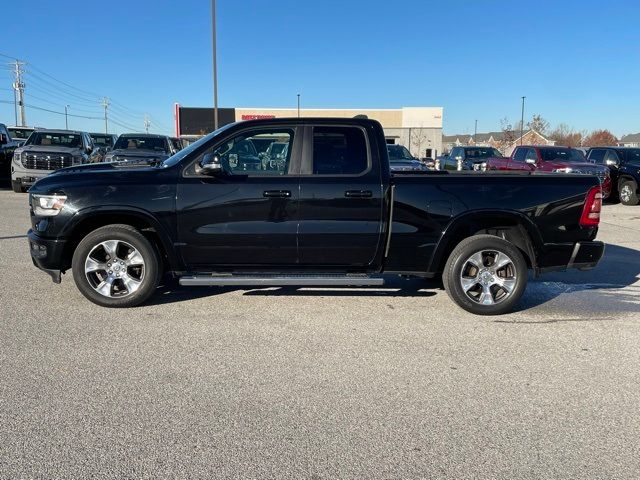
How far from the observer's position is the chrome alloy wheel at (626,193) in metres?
16.3

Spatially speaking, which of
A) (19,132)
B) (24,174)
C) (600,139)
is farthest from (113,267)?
(600,139)

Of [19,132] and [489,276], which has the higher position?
[19,132]

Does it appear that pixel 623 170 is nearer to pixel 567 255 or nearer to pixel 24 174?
pixel 567 255

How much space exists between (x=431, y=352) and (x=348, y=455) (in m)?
1.67

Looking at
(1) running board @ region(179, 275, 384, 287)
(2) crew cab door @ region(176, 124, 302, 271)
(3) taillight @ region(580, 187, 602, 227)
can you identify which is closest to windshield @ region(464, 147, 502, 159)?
(3) taillight @ region(580, 187, 602, 227)

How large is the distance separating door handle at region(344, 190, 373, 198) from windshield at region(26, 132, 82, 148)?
13.8 metres

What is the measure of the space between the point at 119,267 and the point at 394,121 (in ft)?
180

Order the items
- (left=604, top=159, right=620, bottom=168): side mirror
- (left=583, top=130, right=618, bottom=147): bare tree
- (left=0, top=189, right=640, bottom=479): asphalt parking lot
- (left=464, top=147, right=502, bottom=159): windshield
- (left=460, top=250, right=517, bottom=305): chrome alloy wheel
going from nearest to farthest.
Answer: (left=0, top=189, right=640, bottom=479): asphalt parking lot, (left=460, top=250, right=517, bottom=305): chrome alloy wheel, (left=604, top=159, right=620, bottom=168): side mirror, (left=464, top=147, right=502, bottom=159): windshield, (left=583, top=130, right=618, bottom=147): bare tree

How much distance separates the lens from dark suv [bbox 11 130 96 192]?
15.0 metres

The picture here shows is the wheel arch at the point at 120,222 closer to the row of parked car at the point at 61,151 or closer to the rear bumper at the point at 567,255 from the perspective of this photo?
the rear bumper at the point at 567,255

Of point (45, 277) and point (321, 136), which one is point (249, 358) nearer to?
point (321, 136)

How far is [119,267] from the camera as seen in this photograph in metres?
5.23

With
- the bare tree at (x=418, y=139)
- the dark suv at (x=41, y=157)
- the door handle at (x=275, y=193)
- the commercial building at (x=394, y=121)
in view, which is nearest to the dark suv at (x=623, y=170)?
the door handle at (x=275, y=193)

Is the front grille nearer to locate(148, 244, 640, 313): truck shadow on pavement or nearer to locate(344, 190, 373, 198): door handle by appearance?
locate(148, 244, 640, 313): truck shadow on pavement
